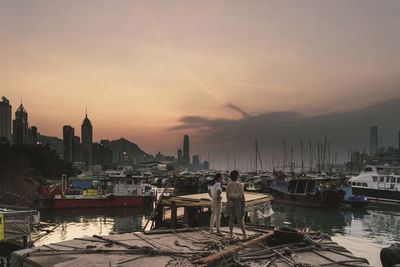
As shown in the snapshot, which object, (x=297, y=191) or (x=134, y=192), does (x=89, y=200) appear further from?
(x=297, y=191)

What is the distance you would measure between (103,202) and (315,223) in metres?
26.9

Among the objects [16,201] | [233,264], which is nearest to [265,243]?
[233,264]

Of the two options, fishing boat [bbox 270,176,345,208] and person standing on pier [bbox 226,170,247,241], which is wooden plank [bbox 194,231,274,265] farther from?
fishing boat [bbox 270,176,345,208]

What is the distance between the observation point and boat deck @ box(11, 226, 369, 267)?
7.38 metres

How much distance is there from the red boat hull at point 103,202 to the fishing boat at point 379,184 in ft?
123

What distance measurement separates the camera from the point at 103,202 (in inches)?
1526

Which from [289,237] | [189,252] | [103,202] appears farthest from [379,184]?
[189,252]

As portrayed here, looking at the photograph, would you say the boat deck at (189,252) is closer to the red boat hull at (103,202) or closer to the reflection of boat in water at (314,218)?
the reflection of boat in water at (314,218)

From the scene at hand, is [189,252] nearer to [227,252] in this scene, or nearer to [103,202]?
[227,252]

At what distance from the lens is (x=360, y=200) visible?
41.2m

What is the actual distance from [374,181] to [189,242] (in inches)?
2029

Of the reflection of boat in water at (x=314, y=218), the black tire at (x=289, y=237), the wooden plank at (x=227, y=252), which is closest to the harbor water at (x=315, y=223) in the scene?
the reflection of boat in water at (x=314, y=218)

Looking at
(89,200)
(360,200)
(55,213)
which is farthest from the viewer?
(360,200)

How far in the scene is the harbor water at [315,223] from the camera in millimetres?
23969
